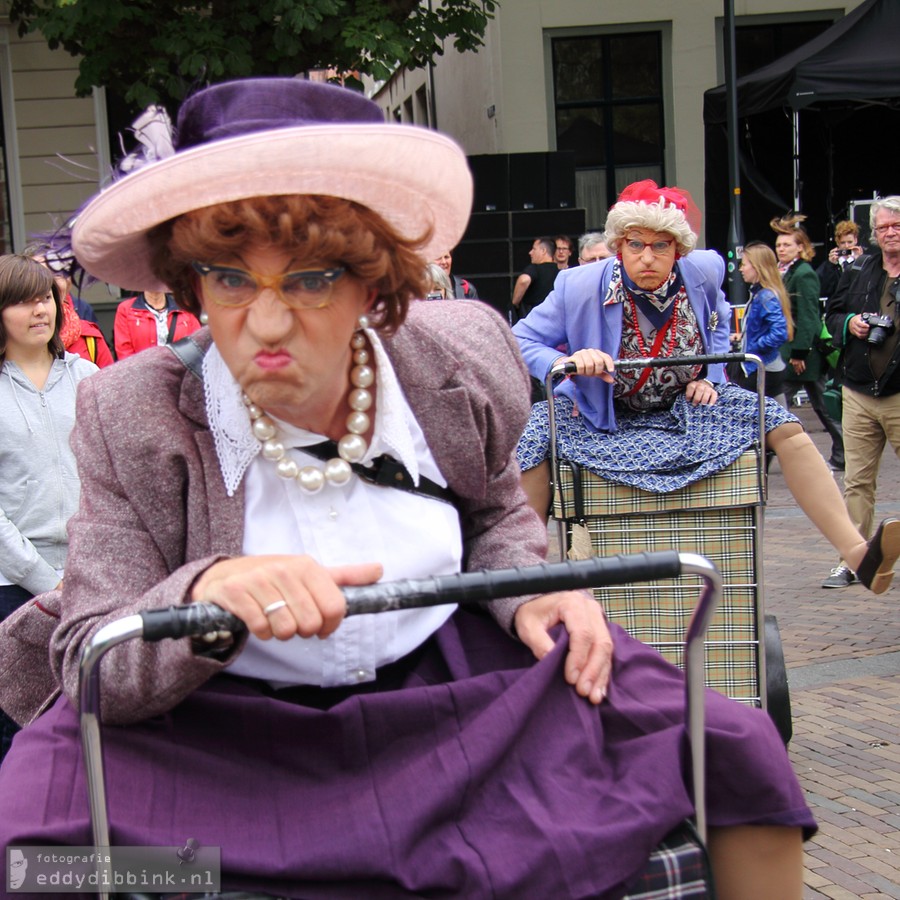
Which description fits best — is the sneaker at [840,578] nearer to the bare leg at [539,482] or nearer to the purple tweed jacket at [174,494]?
the bare leg at [539,482]

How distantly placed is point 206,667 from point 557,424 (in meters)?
2.81

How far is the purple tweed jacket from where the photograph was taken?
6.13 ft

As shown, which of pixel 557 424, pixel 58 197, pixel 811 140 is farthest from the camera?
pixel 58 197

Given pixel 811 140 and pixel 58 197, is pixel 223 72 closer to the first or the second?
pixel 58 197

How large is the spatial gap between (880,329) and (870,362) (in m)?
0.19

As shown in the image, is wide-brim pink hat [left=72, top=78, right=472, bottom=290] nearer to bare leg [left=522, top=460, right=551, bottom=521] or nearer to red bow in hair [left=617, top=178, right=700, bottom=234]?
bare leg [left=522, top=460, right=551, bottom=521]

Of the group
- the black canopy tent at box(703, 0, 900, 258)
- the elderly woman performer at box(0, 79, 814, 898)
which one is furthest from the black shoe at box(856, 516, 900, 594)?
the black canopy tent at box(703, 0, 900, 258)

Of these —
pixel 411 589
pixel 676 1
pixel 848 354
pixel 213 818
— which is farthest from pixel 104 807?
pixel 676 1

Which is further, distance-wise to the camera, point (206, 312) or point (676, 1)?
point (676, 1)

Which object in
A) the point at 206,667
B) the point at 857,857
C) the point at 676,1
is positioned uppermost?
the point at 676,1

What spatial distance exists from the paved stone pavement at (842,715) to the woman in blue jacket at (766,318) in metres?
1.96

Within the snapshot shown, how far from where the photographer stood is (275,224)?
1.92m

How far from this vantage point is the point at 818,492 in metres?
4.86

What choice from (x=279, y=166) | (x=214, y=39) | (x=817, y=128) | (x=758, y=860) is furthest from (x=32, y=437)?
(x=817, y=128)
